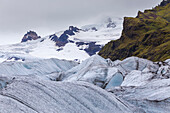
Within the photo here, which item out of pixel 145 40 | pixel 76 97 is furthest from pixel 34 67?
pixel 145 40

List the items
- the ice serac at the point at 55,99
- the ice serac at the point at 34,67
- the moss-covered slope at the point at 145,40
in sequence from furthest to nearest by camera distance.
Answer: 1. the moss-covered slope at the point at 145,40
2. the ice serac at the point at 34,67
3. the ice serac at the point at 55,99

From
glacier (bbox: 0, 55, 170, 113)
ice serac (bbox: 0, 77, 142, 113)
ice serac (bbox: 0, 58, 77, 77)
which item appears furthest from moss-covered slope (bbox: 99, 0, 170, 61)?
ice serac (bbox: 0, 77, 142, 113)

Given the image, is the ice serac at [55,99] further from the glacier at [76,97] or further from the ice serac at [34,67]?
the ice serac at [34,67]

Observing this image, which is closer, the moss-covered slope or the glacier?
the glacier

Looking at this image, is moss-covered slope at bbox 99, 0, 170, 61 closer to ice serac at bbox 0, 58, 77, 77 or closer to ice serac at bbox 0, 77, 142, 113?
ice serac at bbox 0, 58, 77, 77

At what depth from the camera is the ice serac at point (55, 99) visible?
9.60 meters

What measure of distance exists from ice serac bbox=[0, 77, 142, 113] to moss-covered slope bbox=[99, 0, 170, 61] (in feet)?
285

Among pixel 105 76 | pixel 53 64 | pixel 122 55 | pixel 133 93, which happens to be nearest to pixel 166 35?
pixel 122 55

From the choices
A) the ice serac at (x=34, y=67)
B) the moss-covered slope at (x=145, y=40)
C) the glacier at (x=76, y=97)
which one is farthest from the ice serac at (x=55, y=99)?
the moss-covered slope at (x=145, y=40)

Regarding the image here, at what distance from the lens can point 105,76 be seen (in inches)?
1137

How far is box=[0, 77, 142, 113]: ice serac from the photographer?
9.60 meters

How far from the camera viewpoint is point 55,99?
36.7 ft

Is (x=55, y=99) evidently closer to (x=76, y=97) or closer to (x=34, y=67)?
(x=76, y=97)

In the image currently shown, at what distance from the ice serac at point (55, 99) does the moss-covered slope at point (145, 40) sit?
86905 mm
